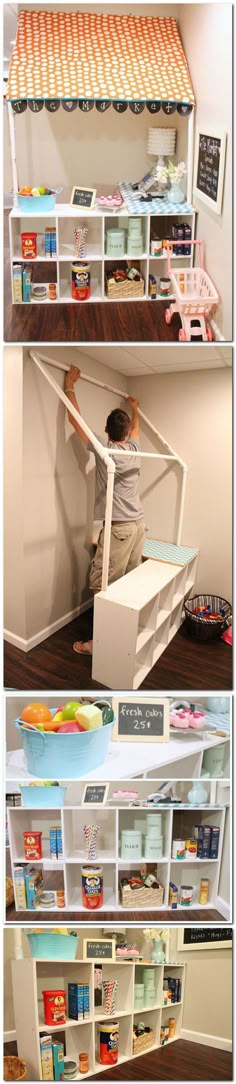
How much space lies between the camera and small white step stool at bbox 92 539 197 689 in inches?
82.1

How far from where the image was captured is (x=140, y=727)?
7.61ft

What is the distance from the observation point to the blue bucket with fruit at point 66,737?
228 centimetres

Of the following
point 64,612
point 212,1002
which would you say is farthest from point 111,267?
point 212,1002

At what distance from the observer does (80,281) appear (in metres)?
2.10

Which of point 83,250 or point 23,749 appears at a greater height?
point 83,250

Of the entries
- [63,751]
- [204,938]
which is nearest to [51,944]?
[204,938]

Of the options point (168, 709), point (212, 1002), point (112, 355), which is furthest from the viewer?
point (212, 1002)

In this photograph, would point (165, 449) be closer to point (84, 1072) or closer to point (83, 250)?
point (83, 250)

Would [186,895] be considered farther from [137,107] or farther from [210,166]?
[137,107]

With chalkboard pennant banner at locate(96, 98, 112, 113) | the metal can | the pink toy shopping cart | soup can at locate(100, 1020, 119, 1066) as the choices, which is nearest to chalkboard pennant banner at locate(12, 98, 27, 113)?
chalkboard pennant banner at locate(96, 98, 112, 113)

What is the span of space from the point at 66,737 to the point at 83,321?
0.82 m

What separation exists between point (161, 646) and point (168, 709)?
0.60 ft

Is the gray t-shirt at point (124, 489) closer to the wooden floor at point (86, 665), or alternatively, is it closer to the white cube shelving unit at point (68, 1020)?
the wooden floor at point (86, 665)

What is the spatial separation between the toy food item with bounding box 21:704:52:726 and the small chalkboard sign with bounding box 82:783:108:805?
170 millimetres
